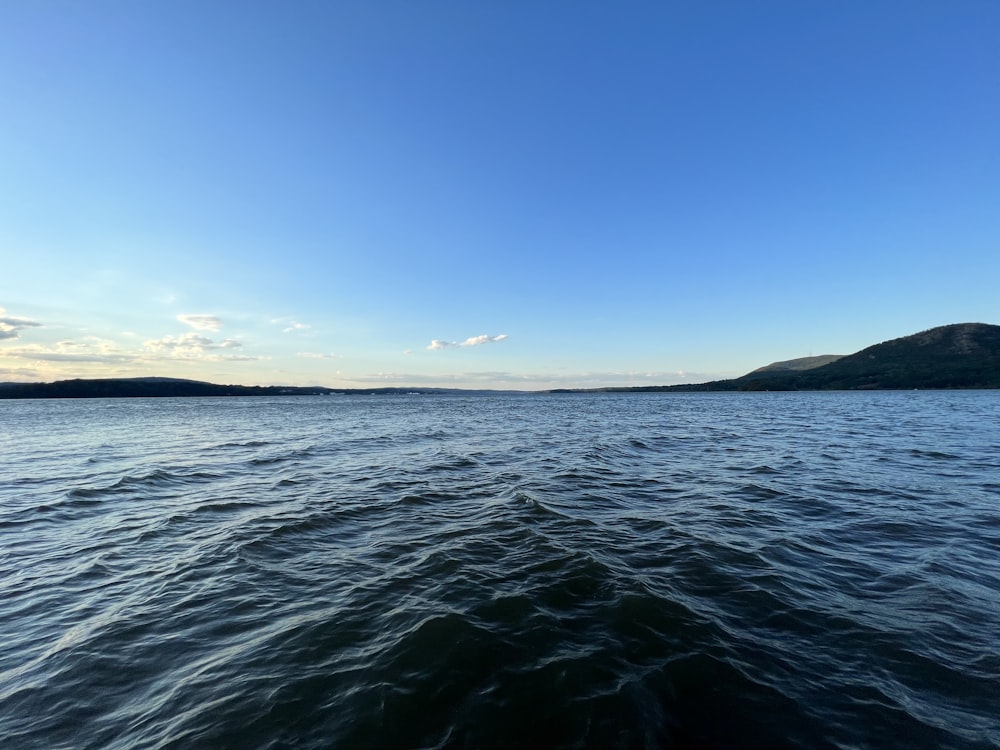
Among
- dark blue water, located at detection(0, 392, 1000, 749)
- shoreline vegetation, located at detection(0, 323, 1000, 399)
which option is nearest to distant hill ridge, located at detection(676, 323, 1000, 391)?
shoreline vegetation, located at detection(0, 323, 1000, 399)

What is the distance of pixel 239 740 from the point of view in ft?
16.2

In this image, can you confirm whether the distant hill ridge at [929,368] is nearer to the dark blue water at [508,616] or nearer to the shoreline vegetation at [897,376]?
the shoreline vegetation at [897,376]

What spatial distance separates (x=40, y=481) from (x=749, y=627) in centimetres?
2901

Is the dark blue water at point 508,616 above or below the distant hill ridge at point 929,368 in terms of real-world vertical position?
below

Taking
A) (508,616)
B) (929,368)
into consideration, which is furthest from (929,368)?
(508,616)

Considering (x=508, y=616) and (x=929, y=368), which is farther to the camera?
(x=929, y=368)

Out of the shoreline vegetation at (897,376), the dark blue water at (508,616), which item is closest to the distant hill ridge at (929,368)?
the shoreline vegetation at (897,376)

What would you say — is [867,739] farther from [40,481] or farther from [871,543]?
[40,481]

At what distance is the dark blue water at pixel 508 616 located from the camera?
515 cm

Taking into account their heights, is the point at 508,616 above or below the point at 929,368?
below

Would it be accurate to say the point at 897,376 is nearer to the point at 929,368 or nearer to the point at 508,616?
the point at 929,368

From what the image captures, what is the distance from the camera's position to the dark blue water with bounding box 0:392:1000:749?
5152 mm

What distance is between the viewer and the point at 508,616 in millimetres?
7461

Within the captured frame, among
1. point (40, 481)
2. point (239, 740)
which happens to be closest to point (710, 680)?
point (239, 740)
